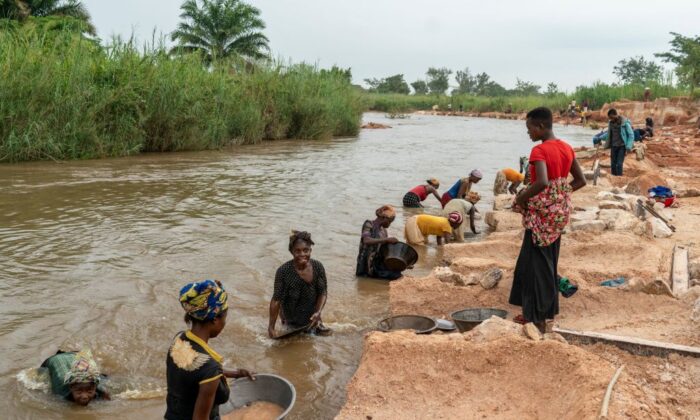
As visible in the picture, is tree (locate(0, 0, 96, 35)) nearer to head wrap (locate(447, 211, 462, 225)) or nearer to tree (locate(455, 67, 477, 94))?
head wrap (locate(447, 211, 462, 225))

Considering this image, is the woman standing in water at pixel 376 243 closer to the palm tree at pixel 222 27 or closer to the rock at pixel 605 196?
the rock at pixel 605 196

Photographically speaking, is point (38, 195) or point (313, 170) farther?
point (313, 170)

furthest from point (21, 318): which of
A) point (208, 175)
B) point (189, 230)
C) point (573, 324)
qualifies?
point (208, 175)

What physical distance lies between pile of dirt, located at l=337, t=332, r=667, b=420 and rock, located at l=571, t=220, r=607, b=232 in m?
3.96

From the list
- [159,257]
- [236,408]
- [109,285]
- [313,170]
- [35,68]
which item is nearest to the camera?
[236,408]

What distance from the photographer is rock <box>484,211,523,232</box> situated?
8.37m

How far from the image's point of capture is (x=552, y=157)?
3.87 metres

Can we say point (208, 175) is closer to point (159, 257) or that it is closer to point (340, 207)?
point (340, 207)

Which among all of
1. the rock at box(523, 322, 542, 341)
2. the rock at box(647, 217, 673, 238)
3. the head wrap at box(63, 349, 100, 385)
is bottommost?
the head wrap at box(63, 349, 100, 385)

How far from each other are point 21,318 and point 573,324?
14.3 feet

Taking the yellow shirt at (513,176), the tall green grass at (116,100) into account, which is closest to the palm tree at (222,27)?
A: the tall green grass at (116,100)

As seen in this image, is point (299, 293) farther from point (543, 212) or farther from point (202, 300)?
point (202, 300)

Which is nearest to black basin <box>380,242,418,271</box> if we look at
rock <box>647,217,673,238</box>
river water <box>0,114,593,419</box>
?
river water <box>0,114,593,419</box>

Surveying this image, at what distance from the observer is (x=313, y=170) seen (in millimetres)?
14578
